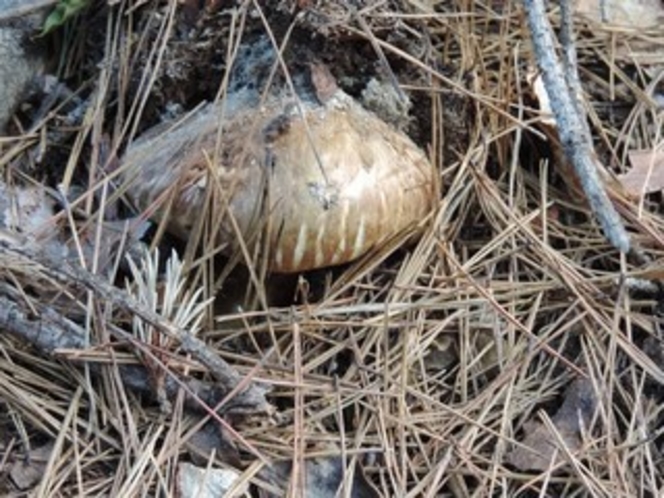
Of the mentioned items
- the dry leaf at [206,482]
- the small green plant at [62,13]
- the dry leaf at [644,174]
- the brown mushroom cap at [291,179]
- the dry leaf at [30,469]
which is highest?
the small green plant at [62,13]

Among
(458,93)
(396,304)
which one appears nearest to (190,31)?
Answer: (458,93)

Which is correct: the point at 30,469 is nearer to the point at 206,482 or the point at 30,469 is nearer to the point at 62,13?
the point at 206,482

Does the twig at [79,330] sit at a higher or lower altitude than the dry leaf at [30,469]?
higher

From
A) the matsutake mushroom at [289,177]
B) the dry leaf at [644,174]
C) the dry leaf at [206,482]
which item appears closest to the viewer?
the dry leaf at [206,482]

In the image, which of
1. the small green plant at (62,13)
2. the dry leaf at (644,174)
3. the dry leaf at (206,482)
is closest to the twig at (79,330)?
the dry leaf at (206,482)

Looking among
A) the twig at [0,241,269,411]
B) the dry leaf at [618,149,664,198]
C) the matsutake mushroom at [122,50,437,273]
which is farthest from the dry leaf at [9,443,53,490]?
the dry leaf at [618,149,664,198]

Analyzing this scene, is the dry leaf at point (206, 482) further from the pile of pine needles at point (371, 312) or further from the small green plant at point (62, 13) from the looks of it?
the small green plant at point (62, 13)

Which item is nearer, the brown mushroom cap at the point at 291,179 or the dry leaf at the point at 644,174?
the brown mushroom cap at the point at 291,179
